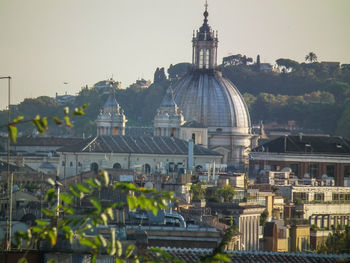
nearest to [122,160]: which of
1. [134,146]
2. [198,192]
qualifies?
[134,146]

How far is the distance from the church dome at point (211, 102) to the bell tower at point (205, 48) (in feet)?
8.75

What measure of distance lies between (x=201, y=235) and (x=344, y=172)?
246 ft

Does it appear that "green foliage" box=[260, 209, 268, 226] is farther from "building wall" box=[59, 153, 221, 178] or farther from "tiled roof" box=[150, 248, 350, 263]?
"building wall" box=[59, 153, 221, 178]

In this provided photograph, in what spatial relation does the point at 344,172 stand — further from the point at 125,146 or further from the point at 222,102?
the point at 222,102

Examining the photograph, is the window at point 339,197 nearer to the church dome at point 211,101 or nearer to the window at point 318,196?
the window at point 318,196

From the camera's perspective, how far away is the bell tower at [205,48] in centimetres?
15850

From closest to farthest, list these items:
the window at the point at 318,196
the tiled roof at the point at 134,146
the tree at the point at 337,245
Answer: the tree at the point at 337,245 < the window at the point at 318,196 < the tiled roof at the point at 134,146

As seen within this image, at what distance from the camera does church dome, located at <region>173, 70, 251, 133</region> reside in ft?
508

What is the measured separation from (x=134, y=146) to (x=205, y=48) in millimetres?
42500

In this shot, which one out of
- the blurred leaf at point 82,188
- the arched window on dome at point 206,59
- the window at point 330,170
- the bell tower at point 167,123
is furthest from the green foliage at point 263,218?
the arched window on dome at point 206,59

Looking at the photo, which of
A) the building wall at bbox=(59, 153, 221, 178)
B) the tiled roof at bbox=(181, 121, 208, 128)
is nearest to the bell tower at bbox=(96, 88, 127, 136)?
the tiled roof at bbox=(181, 121, 208, 128)

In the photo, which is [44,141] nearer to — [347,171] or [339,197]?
[347,171]

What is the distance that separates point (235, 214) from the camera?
56438 millimetres

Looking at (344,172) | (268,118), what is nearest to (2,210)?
(344,172)
